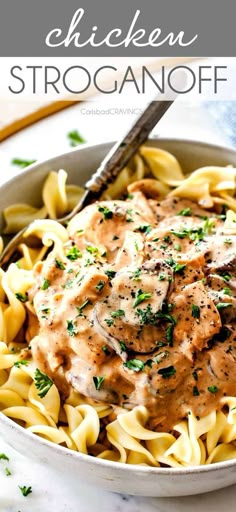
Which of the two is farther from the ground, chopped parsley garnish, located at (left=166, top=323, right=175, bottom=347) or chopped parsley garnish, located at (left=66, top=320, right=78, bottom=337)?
chopped parsley garnish, located at (left=66, top=320, right=78, bottom=337)

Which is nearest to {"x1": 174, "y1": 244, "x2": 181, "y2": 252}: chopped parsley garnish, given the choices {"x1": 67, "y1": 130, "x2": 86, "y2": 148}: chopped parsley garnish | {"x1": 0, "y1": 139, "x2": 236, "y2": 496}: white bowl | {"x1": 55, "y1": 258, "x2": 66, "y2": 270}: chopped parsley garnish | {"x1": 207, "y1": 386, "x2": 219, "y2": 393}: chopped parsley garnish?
{"x1": 55, "y1": 258, "x2": 66, "y2": 270}: chopped parsley garnish

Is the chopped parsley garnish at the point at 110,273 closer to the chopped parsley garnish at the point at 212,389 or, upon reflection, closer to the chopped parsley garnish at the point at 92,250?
the chopped parsley garnish at the point at 92,250

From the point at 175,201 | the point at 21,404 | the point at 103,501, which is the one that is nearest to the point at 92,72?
the point at 175,201

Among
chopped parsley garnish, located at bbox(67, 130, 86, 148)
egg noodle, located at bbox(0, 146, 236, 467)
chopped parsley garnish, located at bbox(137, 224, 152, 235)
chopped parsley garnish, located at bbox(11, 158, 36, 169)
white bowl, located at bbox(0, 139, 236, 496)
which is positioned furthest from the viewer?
chopped parsley garnish, located at bbox(67, 130, 86, 148)

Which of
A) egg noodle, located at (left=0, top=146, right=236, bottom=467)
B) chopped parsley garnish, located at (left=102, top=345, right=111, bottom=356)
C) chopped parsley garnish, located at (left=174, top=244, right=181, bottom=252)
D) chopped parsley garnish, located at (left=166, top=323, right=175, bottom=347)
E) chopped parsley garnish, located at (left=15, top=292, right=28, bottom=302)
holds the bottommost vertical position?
egg noodle, located at (left=0, top=146, right=236, bottom=467)

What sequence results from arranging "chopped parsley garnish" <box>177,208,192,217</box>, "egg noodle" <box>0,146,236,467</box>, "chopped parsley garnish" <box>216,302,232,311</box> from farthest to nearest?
"chopped parsley garnish" <box>177,208,192,217</box>
"chopped parsley garnish" <box>216,302,232,311</box>
"egg noodle" <box>0,146,236,467</box>

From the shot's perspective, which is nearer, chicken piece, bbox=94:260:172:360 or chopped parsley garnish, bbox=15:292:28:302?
chicken piece, bbox=94:260:172:360

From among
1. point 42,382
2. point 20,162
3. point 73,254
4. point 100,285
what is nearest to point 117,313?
point 100,285

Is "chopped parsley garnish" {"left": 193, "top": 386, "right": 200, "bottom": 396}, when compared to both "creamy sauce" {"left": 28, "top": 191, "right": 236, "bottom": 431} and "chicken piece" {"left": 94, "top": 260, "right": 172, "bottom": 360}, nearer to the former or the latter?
"creamy sauce" {"left": 28, "top": 191, "right": 236, "bottom": 431}
